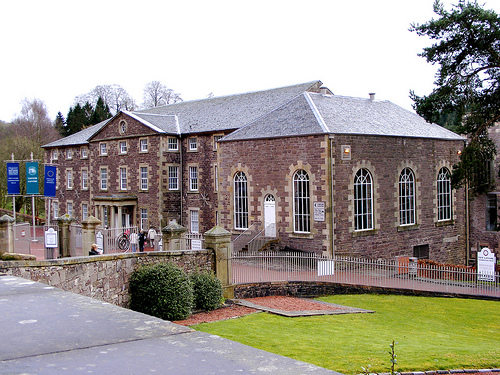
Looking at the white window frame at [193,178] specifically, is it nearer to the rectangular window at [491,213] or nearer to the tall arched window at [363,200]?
the tall arched window at [363,200]

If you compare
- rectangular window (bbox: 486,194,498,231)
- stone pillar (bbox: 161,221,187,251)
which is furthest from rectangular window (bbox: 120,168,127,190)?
rectangular window (bbox: 486,194,498,231)

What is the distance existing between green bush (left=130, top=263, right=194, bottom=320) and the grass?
1.79 meters

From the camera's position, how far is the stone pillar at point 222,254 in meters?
19.0

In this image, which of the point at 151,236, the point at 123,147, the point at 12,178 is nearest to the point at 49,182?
the point at 12,178

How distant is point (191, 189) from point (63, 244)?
48.0ft

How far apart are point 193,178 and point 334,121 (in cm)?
1426

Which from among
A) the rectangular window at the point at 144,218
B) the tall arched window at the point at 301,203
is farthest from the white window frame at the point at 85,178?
the tall arched window at the point at 301,203

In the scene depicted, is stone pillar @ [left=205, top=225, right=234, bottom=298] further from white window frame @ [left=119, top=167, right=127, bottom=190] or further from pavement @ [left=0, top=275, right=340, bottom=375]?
white window frame @ [left=119, top=167, right=127, bottom=190]

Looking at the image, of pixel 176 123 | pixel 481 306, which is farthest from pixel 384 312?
pixel 176 123

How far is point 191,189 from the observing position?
A: 124ft

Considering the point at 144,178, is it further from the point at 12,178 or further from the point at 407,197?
the point at 407,197

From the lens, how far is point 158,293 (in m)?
15.8

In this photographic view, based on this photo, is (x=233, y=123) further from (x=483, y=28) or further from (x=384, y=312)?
(x=384, y=312)

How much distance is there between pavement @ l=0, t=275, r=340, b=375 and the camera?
3.45 metres
